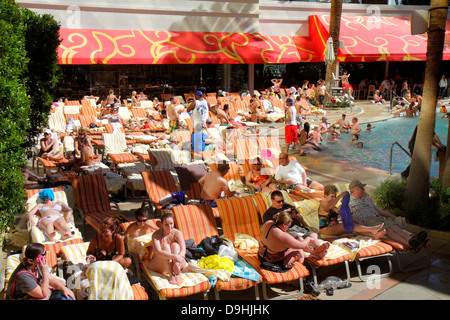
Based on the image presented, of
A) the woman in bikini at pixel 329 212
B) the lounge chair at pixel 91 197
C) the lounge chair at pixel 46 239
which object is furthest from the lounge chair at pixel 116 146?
the woman in bikini at pixel 329 212

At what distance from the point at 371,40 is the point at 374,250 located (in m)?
23.4

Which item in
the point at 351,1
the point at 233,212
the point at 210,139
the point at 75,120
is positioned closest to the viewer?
the point at 233,212

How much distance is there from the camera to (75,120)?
16453 millimetres

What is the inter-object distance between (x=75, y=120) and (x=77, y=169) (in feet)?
22.2

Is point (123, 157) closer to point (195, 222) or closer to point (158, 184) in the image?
point (158, 184)

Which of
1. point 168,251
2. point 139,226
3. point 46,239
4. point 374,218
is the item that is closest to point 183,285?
point 168,251

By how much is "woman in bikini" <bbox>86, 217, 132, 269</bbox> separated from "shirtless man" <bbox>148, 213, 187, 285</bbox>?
15.1 inches

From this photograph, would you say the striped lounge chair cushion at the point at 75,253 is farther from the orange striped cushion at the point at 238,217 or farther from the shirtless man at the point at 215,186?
the shirtless man at the point at 215,186

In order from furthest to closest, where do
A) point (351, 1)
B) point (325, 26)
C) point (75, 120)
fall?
point (351, 1)
point (325, 26)
point (75, 120)

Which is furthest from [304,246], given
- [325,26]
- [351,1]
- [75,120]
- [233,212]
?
[351,1]

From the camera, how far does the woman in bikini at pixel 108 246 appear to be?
573cm
